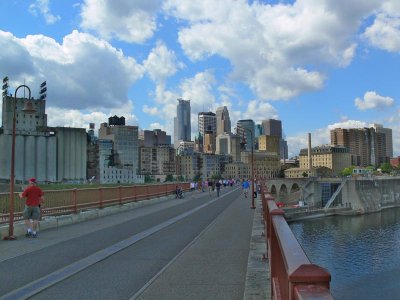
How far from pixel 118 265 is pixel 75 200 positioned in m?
10.8

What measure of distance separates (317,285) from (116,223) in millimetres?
17438

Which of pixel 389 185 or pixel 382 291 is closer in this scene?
pixel 382 291

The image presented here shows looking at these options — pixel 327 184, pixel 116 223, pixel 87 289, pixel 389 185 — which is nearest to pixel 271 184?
pixel 327 184

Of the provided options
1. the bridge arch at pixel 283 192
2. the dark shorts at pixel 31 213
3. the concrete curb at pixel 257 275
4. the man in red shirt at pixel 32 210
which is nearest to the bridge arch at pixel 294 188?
the bridge arch at pixel 283 192

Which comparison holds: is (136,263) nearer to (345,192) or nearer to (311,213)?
(311,213)

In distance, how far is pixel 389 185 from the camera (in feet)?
397

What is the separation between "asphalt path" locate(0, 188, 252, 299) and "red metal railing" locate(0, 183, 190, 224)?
1.68 metres

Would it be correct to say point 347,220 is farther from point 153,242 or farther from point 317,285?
point 317,285

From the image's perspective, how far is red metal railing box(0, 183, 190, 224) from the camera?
16469mm

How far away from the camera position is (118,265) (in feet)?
33.1

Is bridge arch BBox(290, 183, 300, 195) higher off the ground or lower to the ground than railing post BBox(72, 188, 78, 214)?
lower

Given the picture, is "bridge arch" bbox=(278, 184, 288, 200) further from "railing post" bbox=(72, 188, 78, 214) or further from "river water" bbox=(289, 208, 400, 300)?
"railing post" bbox=(72, 188, 78, 214)

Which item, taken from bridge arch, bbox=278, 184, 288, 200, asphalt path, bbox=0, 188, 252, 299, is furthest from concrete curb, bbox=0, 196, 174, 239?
bridge arch, bbox=278, 184, 288, 200

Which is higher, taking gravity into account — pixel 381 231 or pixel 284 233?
pixel 284 233
